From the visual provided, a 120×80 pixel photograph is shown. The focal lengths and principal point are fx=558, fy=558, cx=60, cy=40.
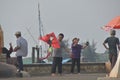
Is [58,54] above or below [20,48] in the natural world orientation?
below

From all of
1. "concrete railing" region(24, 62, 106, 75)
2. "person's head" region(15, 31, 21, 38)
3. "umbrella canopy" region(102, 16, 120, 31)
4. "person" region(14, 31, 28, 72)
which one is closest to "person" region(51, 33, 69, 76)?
"person" region(14, 31, 28, 72)

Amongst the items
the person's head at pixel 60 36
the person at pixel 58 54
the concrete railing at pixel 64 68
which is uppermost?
the person's head at pixel 60 36

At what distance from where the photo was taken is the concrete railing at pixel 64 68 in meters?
27.0

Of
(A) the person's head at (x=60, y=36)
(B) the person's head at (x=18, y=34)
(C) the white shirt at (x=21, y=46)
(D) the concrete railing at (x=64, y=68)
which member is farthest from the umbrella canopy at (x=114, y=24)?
(D) the concrete railing at (x=64, y=68)

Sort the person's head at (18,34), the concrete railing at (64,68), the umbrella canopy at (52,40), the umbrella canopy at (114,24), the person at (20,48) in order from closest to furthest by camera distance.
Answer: the umbrella canopy at (114,24), the person at (20,48), the person's head at (18,34), the umbrella canopy at (52,40), the concrete railing at (64,68)

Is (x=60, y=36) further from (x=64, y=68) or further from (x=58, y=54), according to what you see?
(x=64, y=68)

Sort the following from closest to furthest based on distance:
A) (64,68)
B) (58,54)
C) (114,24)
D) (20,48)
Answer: (114,24) < (20,48) < (58,54) < (64,68)

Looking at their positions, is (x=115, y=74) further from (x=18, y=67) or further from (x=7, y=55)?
(x=7, y=55)

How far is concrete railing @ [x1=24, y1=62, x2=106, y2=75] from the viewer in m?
27.0

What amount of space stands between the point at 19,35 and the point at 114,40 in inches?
135

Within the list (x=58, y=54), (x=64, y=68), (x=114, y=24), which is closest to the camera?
(x=114, y=24)

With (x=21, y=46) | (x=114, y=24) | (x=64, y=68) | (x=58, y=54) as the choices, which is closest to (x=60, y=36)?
(x=58, y=54)

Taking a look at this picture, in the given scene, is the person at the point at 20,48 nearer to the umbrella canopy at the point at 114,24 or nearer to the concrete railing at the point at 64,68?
the umbrella canopy at the point at 114,24

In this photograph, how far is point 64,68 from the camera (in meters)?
27.7
